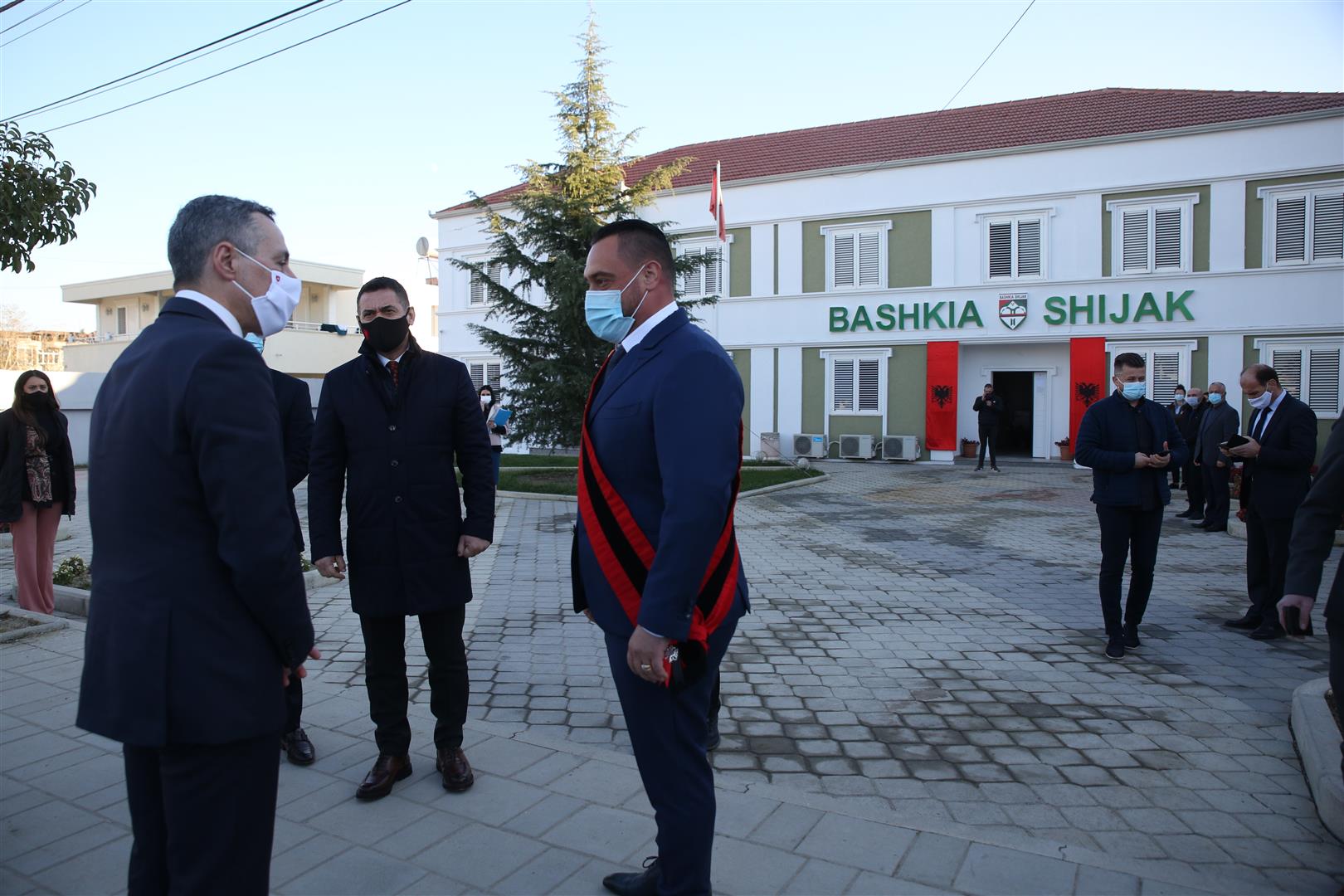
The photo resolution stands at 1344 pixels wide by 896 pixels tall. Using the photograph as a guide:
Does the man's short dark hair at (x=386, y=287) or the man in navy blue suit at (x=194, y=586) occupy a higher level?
the man's short dark hair at (x=386, y=287)

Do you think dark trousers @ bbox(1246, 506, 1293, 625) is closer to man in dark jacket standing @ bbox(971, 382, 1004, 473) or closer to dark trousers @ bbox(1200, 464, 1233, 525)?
dark trousers @ bbox(1200, 464, 1233, 525)

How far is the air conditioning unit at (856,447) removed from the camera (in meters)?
25.0

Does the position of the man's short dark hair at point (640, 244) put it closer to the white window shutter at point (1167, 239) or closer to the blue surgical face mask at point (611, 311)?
the blue surgical face mask at point (611, 311)

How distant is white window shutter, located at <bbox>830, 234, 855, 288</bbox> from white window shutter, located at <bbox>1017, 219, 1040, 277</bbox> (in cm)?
447

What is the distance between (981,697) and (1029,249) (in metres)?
21.1

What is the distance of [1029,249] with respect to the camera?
23.6 m

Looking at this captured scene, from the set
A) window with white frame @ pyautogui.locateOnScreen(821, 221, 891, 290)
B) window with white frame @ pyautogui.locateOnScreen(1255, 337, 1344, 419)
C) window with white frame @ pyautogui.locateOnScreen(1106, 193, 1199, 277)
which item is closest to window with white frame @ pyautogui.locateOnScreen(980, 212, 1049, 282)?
window with white frame @ pyautogui.locateOnScreen(1106, 193, 1199, 277)

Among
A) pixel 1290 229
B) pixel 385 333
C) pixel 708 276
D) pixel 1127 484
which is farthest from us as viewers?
pixel 708 276

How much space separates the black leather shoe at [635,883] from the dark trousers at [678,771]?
0.65 ft

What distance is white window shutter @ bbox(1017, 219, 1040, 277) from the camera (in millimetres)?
23516

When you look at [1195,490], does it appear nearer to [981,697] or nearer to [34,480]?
[981,697]

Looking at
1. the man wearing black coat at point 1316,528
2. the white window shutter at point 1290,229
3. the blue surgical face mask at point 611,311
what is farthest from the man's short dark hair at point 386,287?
the white window shutter at point 1290,229

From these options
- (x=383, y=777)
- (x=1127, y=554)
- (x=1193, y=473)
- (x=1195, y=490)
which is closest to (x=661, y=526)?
(x=383, y=777)

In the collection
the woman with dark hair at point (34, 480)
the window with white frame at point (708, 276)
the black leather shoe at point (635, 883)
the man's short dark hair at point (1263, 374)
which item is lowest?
the black leather shoe at point (635, 883)
